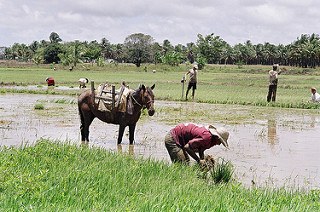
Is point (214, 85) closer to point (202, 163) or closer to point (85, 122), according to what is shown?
point (85, 122)

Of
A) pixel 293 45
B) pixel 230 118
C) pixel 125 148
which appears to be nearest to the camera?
pixel 125 148

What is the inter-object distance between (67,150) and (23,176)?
7.69 feet

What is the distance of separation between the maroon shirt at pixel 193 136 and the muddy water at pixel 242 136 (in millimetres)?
1051

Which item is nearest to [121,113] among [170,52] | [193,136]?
[193,136]

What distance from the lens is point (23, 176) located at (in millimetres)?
5668

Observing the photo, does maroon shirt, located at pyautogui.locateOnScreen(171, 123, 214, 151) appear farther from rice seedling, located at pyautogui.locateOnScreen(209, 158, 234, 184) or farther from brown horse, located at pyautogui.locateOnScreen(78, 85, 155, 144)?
brown horse, located at pyautogui.locateOnScreen(78, 85, 155, 144)

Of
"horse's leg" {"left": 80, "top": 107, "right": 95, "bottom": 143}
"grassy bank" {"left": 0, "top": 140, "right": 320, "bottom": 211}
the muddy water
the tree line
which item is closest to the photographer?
"grassy bank" {"left": 0, "top": 140, "right": 320, "bottom": 211}

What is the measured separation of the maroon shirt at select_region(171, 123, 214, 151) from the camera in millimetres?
7262

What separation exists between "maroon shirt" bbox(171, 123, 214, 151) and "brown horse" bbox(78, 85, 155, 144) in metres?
2.57

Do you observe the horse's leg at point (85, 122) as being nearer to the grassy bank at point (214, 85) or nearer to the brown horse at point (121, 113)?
the brown horse at point (121, 113)

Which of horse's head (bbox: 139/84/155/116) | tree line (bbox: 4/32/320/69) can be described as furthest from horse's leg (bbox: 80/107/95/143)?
tree line (bbox: 4/32/320/69)

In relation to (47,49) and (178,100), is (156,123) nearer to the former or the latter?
(178,100)

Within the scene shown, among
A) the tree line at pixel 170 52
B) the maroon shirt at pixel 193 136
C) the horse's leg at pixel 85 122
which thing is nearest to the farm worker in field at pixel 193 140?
the maroon shirt at pixel 193 136

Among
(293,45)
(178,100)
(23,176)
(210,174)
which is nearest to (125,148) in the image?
(210,174)
